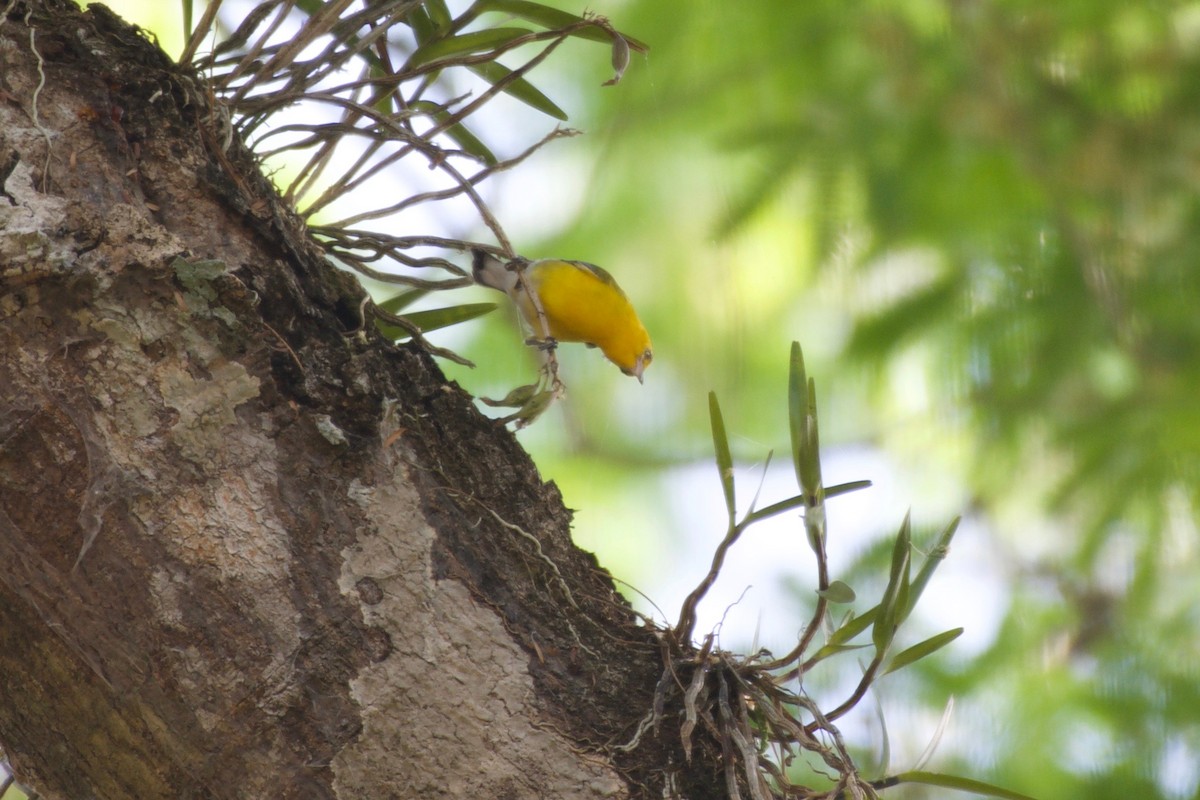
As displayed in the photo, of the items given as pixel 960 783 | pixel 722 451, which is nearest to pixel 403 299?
pixel 722 451

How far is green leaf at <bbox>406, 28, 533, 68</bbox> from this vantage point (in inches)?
45.5

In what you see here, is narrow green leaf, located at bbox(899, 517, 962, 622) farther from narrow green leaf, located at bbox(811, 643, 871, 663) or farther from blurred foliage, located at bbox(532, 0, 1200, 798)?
blurred foliage, located at bbox(532, 0, 1200, 798)

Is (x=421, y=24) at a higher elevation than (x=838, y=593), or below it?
higher

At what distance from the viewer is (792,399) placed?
94 cm

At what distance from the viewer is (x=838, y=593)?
0.87 meters

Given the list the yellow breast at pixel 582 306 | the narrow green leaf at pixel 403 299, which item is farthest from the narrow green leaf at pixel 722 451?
the yellow breast at pixel 582 306

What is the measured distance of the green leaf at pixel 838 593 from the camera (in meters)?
0.87

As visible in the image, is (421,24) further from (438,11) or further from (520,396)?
(520,396)

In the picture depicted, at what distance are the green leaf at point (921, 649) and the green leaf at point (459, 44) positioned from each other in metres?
0.84

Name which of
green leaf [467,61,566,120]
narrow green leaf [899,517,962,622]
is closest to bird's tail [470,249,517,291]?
green leaf [467,61,566,120]

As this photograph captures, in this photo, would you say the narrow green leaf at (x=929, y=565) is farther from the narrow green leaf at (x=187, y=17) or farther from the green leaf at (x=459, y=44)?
the narrow green leaf at (x=187, y=17)

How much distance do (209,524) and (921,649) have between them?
27.9 inches

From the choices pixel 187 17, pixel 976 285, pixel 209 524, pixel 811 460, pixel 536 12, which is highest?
pixel 976 285

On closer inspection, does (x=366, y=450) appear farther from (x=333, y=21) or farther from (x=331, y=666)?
(x=333, y=21)
